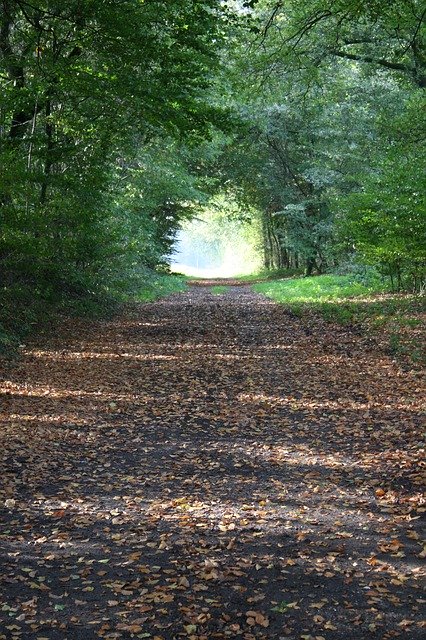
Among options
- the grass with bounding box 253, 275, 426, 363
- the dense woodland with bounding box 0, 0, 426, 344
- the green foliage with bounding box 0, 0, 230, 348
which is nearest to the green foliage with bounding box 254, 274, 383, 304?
the grass with bounding box 253, 275, 426, 363

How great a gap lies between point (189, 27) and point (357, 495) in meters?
8.80

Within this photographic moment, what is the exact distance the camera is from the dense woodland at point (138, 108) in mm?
11164

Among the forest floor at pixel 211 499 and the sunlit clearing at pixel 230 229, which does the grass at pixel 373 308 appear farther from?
the sunlit clearing at pixel 230 229

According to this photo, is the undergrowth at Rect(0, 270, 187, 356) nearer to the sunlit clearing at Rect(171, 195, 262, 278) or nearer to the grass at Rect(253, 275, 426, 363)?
the grass at Rect(253, 275, 426, 363)

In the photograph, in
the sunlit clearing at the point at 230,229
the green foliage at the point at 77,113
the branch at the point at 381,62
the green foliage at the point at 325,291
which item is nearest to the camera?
the green foliage at the point at 77,113

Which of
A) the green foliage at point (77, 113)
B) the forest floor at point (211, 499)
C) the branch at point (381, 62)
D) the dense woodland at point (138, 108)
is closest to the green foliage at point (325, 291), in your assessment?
the dense woodland at point (138, 108)

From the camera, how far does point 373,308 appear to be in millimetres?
16219

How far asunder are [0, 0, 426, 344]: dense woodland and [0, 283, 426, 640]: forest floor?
2.99 m

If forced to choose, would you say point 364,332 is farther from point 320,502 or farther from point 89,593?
point 89,593

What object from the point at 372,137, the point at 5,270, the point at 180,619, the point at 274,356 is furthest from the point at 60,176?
the point at 372,137

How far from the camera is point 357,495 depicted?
5.68 metres

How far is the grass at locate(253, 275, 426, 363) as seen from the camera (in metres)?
12.2

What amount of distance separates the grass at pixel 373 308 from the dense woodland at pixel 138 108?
1.11 m

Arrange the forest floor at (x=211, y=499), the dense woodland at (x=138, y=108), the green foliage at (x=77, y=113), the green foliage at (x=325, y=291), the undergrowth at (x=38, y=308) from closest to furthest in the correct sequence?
1. the forest floor at (x=211, y=499)
2. the green foliage at (x=77, y=113)
3. the dense woodland at (x=138, y=108)
4. the undergrowth at (x=38, y=308)
5. the green foliage at (x=325, y=291)
